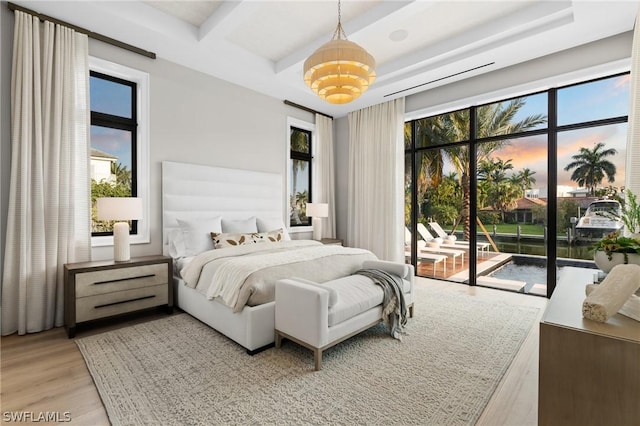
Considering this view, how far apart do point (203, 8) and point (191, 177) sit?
1877 mm

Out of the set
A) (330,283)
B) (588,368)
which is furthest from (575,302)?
(330,283)

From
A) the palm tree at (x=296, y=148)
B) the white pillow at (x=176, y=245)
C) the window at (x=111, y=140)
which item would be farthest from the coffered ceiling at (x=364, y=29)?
the white pillow at (x=176, y=245)

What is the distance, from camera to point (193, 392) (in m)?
1.87

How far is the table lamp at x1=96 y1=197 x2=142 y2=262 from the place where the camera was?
2.86m

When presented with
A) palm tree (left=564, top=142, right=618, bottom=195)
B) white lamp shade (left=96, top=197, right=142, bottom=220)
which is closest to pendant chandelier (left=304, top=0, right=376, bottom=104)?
white lamp shade (left=96, top=197, right=142, bottom=220)

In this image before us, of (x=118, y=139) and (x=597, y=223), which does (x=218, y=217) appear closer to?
(x=118, y=139)

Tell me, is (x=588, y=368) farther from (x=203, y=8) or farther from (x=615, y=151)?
(x=203, y=8)

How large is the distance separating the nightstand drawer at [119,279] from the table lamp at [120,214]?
17 centimetres

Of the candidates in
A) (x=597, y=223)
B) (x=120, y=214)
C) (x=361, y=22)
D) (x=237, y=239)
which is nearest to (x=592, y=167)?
(x=597, y=223)

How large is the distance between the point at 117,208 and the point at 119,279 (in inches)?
26.6

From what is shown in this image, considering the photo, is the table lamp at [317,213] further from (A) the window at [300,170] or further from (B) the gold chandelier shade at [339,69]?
(B) the gold chandelier shade at [339,69]

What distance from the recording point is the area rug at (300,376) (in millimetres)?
1686

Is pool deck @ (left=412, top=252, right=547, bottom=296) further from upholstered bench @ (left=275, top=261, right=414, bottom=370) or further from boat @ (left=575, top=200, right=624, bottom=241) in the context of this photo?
upholstered bench @ (left=275, top=261, right=414, bottom=370)

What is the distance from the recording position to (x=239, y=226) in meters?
4.00
